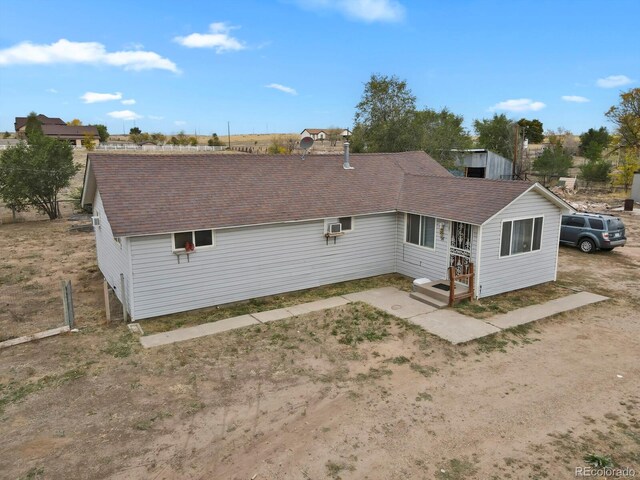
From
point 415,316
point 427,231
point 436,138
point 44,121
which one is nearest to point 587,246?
point 427,231

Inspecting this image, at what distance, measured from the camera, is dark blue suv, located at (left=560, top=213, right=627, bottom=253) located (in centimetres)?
1855

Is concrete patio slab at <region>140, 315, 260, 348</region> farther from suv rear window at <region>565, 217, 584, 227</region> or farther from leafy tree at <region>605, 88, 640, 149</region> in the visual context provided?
leafy tree at <region>605, 88, 640, 149</region>

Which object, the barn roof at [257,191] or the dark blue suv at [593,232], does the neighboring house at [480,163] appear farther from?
the barn roof at [257,191]

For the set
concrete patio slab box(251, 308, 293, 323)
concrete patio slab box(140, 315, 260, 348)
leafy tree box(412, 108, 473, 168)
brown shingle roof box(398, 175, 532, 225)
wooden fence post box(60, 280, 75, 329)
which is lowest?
concrete patio slab box(140, 315, 260, 348)

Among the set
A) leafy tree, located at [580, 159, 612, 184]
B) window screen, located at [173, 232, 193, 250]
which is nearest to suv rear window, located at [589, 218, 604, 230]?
window screen, located at [173, 232, 193, 250]

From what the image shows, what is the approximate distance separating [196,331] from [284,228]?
13.4 ft

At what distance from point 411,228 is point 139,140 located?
3674 inches

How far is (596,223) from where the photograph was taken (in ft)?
61.9

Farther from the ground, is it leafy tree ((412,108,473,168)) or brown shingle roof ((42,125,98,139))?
brown shingle roof ((42,125,98,139))

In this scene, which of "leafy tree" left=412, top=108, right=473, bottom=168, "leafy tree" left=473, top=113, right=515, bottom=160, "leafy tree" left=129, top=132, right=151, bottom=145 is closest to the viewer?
"leafy tree" left=412, top=108, right=473, bottom=168

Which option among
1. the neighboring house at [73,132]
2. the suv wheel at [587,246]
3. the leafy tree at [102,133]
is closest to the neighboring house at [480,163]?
the suv wheel at [587,246]

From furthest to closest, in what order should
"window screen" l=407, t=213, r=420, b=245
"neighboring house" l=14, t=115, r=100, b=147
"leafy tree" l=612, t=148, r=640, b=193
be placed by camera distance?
"neighboring house" l=14, t=115, r=100, b=147 < "leafy tree" l=612, t=148, r=640, b=193 < "window screen" l=407, t=213, r=420, b=245

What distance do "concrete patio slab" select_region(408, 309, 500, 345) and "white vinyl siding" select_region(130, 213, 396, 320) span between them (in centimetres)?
375

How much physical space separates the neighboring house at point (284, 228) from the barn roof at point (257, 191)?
0.04m
